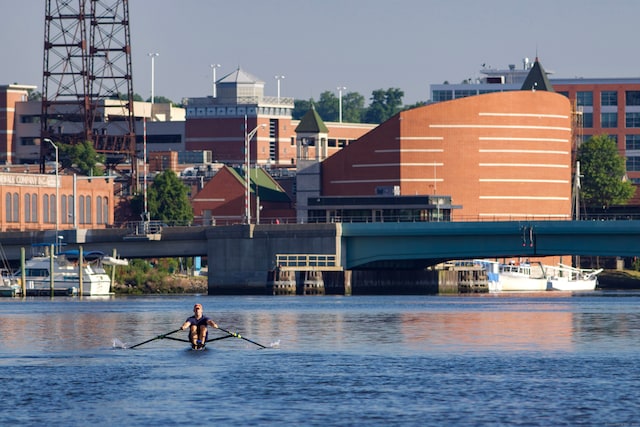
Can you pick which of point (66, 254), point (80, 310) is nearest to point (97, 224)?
point (66, 254)

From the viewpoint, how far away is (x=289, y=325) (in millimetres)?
84812

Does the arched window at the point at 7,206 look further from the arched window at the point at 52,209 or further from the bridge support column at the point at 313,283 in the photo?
the bridge support column at the point at 313,283

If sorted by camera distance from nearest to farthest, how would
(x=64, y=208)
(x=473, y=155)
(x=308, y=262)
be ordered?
(x=308, y=262) → (x=64, y=208) → (x=473, y=155)

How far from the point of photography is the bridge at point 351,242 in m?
133

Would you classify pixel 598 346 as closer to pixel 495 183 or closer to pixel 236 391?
pixel 236 391

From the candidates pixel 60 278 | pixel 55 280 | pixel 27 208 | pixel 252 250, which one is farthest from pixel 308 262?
pixel 27 208

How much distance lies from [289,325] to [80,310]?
2309 cm

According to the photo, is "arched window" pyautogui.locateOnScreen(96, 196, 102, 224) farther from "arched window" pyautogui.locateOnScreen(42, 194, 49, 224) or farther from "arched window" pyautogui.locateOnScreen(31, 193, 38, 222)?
"arched window" pyautogui.locateOnScreen(31, 193, 38, 222)

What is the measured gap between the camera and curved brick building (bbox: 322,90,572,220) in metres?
180

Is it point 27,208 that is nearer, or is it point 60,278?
point 60,278

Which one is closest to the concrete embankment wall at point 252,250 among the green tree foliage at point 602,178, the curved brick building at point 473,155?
the curved brick building at point 473,155

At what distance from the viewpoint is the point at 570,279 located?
173000 mm

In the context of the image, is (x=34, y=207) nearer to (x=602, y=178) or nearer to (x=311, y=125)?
(x=311, y=125)

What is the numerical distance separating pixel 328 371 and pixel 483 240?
79294mm
